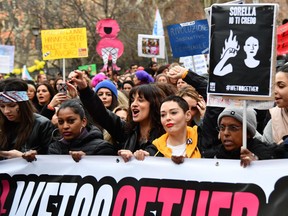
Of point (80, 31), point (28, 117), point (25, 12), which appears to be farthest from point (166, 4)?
point (28, 117)

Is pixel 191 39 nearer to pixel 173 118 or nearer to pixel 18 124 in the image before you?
pixel 18 124

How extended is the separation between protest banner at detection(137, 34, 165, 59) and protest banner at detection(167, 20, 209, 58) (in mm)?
4731

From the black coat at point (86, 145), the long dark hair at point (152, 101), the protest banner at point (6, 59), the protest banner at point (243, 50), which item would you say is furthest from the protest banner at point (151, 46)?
the protest banner at point (243, 50)

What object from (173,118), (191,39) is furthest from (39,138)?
(191,39)

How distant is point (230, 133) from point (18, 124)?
2.11m

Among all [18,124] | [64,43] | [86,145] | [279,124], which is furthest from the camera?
[64,43]

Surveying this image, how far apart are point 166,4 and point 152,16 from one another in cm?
104

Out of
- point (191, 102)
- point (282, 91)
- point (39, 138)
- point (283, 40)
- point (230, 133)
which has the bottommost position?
point (39, 138)

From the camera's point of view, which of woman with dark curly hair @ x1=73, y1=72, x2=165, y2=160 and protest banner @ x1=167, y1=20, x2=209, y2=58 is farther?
protest banner @ x1=167, y1=20, x2=209, y2=58

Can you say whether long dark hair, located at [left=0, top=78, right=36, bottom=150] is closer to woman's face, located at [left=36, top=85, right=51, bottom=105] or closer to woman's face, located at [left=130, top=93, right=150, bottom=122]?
woman's face, located at [left=130, top=93, right=150, bottom=122]

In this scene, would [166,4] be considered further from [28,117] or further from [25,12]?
[28,117]

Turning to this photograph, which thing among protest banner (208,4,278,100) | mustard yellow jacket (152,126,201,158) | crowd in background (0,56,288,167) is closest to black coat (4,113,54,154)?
crowd in background (0,56,288,167)

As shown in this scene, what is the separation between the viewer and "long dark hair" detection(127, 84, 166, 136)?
548cm

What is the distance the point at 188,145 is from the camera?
4.90 metres
